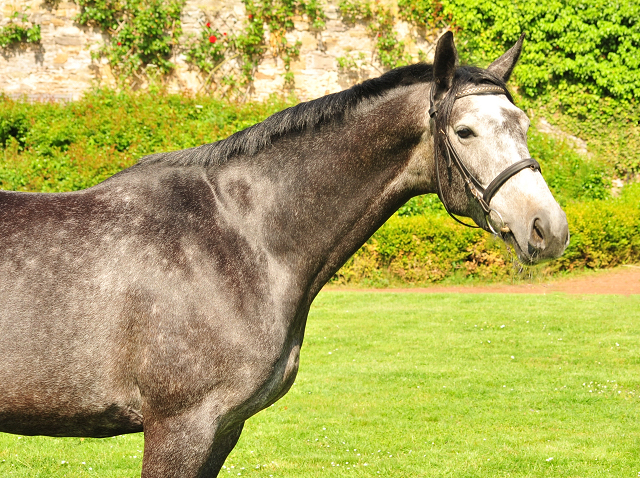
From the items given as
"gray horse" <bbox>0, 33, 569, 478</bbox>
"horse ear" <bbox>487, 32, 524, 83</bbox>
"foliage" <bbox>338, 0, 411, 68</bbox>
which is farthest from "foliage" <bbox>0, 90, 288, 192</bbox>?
"horse ear" <bbox>487, 32, 524, 83</bbox>

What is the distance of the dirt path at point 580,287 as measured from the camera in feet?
35.9

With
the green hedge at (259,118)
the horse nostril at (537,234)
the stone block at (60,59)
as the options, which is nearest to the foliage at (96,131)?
the green hedge at (259,118)

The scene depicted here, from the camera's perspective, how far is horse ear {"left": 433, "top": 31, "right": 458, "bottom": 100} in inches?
108

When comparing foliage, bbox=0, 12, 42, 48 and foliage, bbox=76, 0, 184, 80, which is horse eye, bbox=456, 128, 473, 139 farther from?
foliage, bbox=0, 12, 42, 48

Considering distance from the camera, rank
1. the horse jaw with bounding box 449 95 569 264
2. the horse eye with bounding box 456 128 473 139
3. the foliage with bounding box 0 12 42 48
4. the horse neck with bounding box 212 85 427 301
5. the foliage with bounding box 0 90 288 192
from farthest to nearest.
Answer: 1. the foliage with bounding box 0 12 42 48
2. the foliage with bounding box 0 90 288 192
3. the horse neck with bounding box 212 85 427 301
4. the horse eye with bounding box 456 128 473 139
5. the horse jaw with bounding box 449 95 569 264

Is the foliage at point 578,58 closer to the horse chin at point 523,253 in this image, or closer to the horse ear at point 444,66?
the horse ear at point 444,66

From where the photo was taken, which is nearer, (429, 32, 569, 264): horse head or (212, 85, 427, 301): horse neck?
(429, 32, 569, 264): horse head

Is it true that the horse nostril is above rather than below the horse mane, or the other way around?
below

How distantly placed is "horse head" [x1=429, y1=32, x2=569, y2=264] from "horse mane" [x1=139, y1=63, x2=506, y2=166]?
0.23 meters

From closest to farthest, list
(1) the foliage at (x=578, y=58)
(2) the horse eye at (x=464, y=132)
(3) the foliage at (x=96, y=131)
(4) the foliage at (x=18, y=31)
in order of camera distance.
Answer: (2) the horse eye at (x=464, y=132) → (3) the foliage at (x=96, y=131) → (4) the foliage at (x=18, y=31) → (1) the foliage at (x=578, y=58)

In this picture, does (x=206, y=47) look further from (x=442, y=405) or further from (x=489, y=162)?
(x=489, y=162)

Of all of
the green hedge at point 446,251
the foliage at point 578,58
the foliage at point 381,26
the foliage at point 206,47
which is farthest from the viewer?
the foliage at point 381,26

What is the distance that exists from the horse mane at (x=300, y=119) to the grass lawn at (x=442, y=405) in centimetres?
264

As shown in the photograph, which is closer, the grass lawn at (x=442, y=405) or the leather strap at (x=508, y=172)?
the leather strap at (x=508, y=172)
